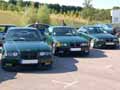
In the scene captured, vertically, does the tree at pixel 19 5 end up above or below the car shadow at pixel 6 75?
above

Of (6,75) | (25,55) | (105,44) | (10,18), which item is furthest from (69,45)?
(10,18)

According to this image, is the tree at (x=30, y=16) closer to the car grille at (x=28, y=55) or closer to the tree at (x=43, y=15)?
the tree at (x=43, y=15)

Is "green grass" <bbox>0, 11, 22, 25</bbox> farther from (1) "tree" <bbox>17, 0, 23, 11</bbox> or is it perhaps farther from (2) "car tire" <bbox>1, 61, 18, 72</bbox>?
(2) "car tire" <bbox>1, 61, 18, 72</bbox>

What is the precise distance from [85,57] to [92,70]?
13.4 feet

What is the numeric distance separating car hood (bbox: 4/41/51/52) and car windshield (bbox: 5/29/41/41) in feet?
1.51

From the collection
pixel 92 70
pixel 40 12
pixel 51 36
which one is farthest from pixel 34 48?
pixel 40 12

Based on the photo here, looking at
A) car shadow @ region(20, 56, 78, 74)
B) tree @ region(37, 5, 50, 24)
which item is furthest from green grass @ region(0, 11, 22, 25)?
car shadow @ region(20, 56, 78, 74)

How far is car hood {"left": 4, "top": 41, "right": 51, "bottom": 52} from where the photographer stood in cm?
1236

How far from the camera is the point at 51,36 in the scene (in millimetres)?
18109

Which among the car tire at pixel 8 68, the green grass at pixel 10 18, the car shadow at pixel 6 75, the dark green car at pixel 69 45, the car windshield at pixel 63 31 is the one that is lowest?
the car shadow at pixel 6 75

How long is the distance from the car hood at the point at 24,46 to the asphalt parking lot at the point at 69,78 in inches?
28.0

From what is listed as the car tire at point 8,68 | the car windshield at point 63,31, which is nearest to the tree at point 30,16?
the car windshield at point 63,31

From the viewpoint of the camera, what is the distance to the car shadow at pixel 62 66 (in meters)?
12.5

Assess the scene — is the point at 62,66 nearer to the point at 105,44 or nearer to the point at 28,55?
the point at 28,55
